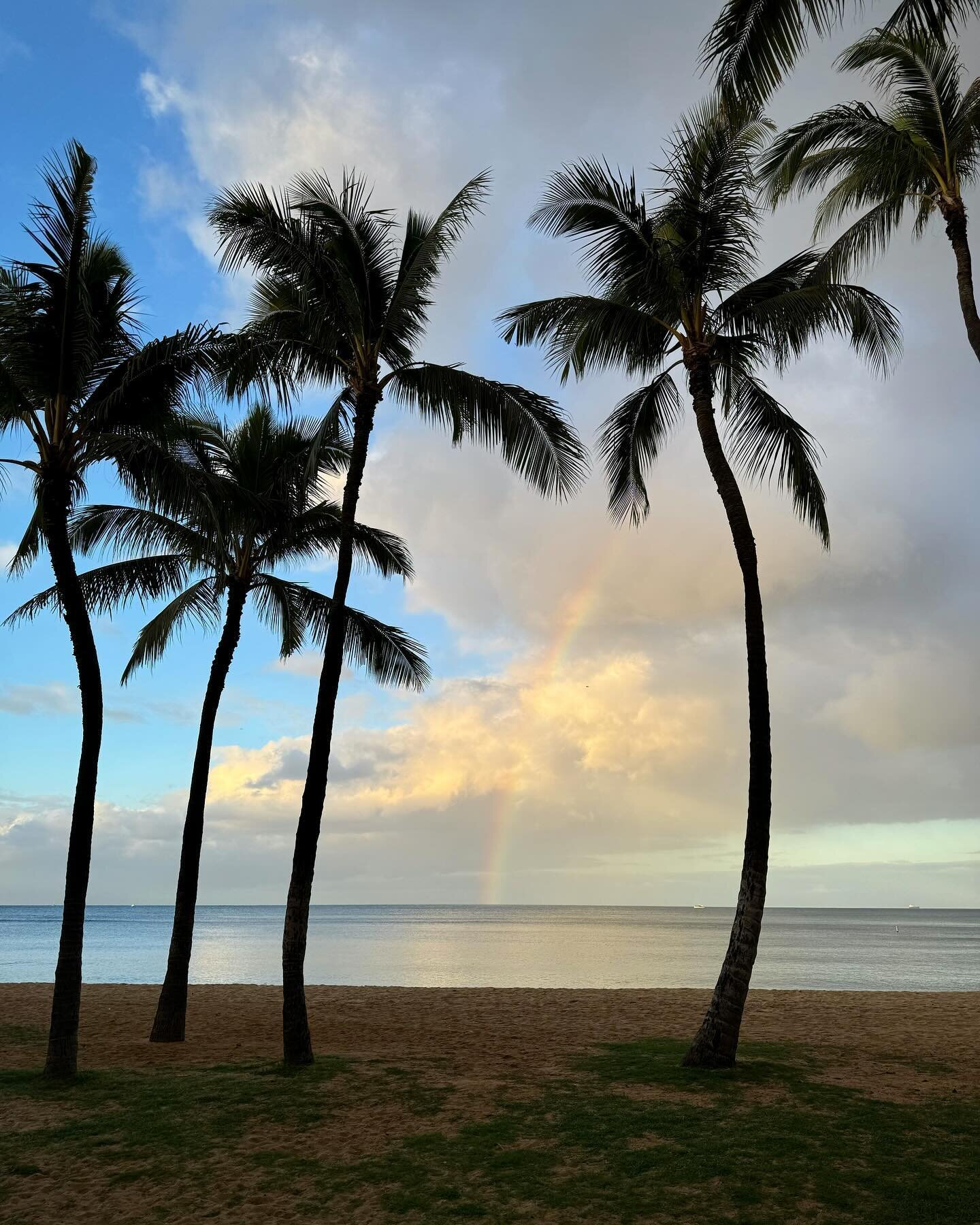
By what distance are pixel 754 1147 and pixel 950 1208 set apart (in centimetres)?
175

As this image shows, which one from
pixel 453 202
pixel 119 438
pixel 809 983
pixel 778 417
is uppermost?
pixel 453 202

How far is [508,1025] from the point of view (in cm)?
1630

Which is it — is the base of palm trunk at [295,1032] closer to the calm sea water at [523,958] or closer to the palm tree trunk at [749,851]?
the palm tree trunk at [749,851]

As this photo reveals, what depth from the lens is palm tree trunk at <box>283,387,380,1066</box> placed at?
11.7 meters

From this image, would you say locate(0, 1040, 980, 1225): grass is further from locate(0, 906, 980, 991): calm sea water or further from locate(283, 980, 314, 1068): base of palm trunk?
locate(0, 906, 980, 991): calm sea water

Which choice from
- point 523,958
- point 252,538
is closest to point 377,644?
point 252,538

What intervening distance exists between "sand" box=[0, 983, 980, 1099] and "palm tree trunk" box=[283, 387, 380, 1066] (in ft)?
5.06

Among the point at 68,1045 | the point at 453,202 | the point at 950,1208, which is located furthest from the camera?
the point at 453,202

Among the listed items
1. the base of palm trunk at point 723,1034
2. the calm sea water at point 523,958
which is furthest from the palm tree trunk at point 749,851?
the calm sea water at point 523,958

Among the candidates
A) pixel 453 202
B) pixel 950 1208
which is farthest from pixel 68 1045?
pixel 453 202

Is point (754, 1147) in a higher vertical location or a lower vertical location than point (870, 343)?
lower

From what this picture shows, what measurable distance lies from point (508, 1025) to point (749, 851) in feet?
22.8

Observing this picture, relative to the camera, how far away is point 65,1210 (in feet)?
23.2

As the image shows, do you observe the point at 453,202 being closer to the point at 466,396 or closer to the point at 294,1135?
the point at 466,396
